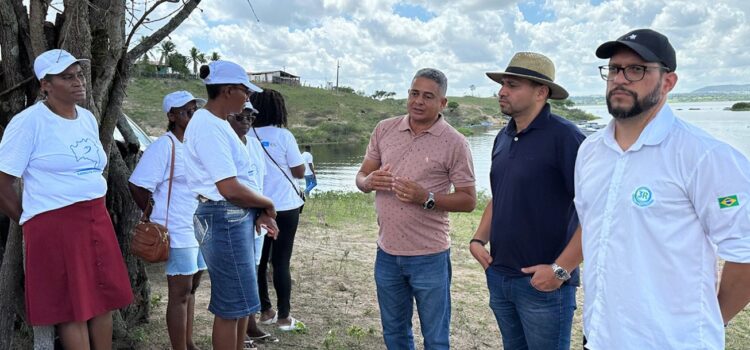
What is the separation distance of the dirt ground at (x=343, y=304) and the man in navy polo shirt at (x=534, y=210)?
180 centimetres

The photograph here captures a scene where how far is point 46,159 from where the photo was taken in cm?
284

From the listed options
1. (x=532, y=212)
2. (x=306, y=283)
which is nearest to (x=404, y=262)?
(x=532, y=212)

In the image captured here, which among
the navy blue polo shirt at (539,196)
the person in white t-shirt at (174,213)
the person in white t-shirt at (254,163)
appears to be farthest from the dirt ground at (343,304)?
the navy blue polo shirt at (539,196)

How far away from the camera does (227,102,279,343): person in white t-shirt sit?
3.38 meters

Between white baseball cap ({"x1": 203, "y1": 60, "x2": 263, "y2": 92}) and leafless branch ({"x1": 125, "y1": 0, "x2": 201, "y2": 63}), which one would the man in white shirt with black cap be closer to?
white baseball cap ({"x1": 203, "y1": 60, "x2": 263, "y2": 92})

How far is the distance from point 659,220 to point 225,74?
225 centimetres

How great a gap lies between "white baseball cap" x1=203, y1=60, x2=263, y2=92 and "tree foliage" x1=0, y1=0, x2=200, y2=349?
3.10 feet

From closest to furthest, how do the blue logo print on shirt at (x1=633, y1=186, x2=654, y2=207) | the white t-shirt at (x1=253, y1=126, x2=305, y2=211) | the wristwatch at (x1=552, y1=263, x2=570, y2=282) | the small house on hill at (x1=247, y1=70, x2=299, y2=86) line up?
1. the blue logo print on shirt at (x1=633, y1=186, x2=654, y2=207)
2. the wristwatch at (x1=552, y1=263, x2=570, y2=282)
3. the white t-shirt at (x1=253, y1=126, x2=305, y2=211)
4. the small house on hill at (x1=247, y1=70, x2=299, y2=86)

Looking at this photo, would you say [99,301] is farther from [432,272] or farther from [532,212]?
[532,212]

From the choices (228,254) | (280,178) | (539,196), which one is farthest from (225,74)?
(539,196)

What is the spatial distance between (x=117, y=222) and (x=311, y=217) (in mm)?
5959

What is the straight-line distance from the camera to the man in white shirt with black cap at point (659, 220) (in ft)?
6.07

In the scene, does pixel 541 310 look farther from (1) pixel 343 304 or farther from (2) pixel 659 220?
(1) pixel 343 304

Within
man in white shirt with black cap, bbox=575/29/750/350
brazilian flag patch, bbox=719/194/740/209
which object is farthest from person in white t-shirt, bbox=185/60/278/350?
brazilian flag patch, bbox=719/194/740/209
